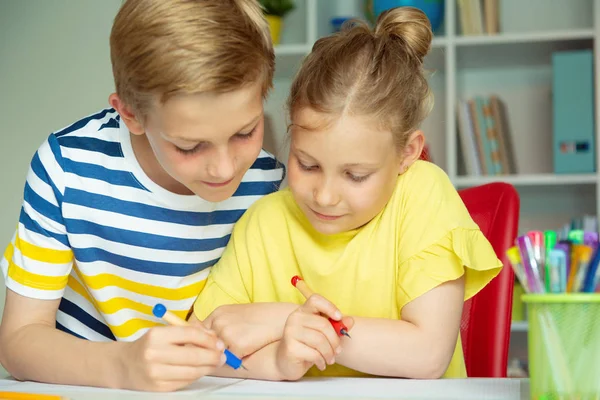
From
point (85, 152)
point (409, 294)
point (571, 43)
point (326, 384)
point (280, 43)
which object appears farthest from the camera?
point (280, 43)

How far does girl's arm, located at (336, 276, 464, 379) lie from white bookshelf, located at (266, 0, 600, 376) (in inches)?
68.5

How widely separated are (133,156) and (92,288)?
22 centimetres

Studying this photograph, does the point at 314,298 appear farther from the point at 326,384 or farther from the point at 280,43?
the point at 280,43

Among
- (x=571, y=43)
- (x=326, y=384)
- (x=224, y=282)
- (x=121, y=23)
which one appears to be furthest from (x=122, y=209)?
(x=571, y=43)

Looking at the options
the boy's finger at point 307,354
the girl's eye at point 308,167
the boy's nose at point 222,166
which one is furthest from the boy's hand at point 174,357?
the girl's eye at point 308,167

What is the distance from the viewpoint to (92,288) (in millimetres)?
1269

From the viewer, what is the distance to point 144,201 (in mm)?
1271

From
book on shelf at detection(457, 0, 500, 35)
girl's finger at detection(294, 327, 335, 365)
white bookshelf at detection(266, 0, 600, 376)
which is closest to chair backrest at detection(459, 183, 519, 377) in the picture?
girl's finger at detection(294, 327, 335, 365)

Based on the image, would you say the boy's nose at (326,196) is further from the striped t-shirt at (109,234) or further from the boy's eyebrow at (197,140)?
the striped t-shirt at (109,234)

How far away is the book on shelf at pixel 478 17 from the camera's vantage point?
9.32ft

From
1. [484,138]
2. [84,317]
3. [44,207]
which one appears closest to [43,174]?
[44,207]

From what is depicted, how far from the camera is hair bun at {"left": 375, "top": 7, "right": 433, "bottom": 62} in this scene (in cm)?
122

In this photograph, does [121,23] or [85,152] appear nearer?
[121,23]

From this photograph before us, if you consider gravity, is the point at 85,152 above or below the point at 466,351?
above
